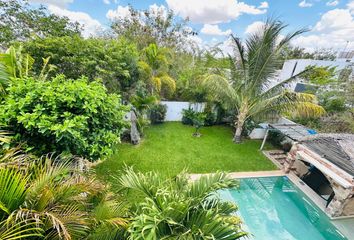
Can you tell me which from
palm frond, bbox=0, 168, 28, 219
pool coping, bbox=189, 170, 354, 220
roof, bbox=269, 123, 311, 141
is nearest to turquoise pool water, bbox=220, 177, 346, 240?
pool coping, bbox=189, 170, 354, 220

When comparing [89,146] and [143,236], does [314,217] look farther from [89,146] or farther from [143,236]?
[89,146]

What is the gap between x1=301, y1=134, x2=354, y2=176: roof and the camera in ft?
20.0

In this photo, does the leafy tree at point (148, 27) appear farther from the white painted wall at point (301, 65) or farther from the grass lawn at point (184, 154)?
the white painted wall at point (301, 65)

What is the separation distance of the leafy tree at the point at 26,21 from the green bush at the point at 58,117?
9.53 m

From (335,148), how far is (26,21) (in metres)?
18.1

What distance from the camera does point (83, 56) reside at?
7289mm

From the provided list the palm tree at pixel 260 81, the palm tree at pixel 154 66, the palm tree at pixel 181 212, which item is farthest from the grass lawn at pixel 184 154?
the palm tree at pixel 181 212

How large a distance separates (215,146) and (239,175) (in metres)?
2.40

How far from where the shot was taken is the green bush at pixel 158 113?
11.8m

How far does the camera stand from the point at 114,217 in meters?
2.71

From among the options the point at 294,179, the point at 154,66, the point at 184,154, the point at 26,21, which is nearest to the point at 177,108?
the point at 154,66

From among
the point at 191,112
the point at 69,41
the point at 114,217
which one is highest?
the point at 69,41

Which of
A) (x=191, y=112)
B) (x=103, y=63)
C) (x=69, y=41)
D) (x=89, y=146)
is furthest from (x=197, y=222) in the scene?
(x=191, y=112)

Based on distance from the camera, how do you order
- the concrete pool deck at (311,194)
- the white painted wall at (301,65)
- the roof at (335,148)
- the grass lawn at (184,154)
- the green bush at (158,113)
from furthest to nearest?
the white painted wall at (301,65) < the green bush at (158,113) < the grass lawn at (184,154) < the roof at (335,148) < the concrete pool deck at (311,194)
